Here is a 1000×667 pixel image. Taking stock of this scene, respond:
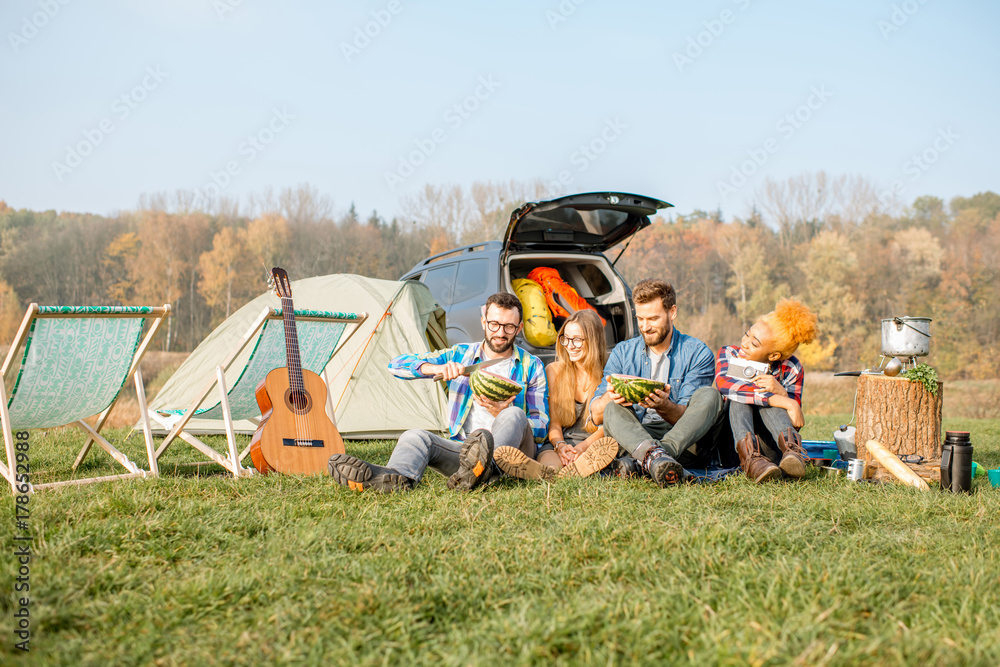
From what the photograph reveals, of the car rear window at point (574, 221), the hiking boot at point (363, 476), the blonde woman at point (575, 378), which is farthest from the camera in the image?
the car rear window at point (574, 221)

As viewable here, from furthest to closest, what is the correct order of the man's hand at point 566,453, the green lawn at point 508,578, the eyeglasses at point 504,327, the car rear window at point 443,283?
the car rear window at point 443,283 < the eyeglasses at point 504,327 < the man's hand at point 566,453 < the green lawn at point 508,578

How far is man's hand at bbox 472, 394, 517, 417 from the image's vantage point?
3.86 metres

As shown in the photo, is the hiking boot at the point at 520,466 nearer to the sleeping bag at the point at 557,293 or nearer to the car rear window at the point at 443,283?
the sleeping bag at the point at 557,293

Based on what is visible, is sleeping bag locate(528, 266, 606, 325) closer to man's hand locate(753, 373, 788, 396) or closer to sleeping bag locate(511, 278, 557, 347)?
sleeping bag locate(511, 278, 557, 347)

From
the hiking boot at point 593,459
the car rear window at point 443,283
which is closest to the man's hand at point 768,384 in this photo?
the hiking boot at point 593,459

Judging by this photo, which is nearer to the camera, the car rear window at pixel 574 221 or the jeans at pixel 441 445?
the jeans at pixel 441 445

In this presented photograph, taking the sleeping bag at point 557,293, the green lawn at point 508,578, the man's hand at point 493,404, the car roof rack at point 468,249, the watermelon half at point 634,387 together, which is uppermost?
the car roof rack at point 468,249

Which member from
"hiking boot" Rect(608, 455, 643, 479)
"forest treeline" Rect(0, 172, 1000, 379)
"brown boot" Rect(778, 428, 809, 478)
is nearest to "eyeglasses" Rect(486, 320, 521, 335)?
"hiking boot" Rect(608, 455, 643, 479)

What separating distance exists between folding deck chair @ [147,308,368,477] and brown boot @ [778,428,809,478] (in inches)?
107

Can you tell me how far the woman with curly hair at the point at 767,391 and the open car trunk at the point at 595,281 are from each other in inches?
96.2

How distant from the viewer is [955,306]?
83.7 ft

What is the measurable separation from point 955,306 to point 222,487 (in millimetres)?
29110

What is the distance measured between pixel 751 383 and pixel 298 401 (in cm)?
268

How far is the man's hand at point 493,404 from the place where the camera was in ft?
12.7
